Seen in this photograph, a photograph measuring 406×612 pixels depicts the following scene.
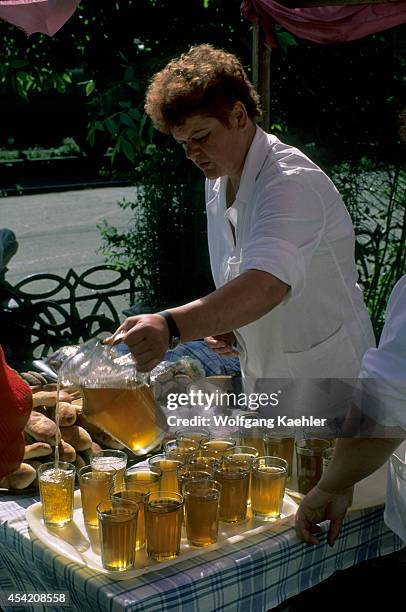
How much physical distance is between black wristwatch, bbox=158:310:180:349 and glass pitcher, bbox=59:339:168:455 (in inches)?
4.0

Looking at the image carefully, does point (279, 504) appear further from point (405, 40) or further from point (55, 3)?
point (405, 40)

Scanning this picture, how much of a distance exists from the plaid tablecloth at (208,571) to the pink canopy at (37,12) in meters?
1.88

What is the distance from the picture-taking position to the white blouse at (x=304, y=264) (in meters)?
2.13

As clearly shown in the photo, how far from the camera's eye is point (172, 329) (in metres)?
1.81

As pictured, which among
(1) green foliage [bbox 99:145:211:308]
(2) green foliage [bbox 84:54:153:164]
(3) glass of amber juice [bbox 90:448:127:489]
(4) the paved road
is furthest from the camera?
(4) the paved road

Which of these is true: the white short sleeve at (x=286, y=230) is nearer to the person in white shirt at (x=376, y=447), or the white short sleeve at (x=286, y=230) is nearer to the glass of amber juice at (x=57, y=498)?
the person in white shirt at (x=376, y=447)

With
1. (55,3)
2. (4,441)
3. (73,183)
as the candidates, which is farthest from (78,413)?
(73,183)

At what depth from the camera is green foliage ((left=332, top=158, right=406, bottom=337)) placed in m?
5.79

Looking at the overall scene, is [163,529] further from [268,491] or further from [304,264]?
[304,264]

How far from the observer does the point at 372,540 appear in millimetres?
1924

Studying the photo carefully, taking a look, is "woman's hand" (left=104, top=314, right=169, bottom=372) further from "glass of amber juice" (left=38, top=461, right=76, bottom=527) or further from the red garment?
"glass of amber juice" (left=38, top=461, right=76, bottom=527)

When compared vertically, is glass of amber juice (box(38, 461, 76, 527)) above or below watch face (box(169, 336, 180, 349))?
below

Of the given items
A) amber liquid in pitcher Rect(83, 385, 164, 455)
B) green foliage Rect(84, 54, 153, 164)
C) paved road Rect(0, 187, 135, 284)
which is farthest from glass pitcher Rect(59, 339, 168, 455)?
paved road Rect(0, 187, 135, 284)

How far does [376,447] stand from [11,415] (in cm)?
77
